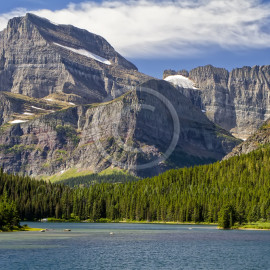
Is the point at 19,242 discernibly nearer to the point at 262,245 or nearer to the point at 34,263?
the point at 34,263

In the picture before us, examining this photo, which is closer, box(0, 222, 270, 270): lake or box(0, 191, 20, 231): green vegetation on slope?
box(0, 222, 270, 270): lake

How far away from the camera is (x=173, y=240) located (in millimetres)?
157375

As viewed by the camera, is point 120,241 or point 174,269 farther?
point 120,241

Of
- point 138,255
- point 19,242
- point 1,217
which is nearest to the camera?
point 138,255

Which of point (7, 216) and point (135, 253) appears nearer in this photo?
point (135, 253)

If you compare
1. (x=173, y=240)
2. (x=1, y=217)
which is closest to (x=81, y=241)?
(x=173, y=240)

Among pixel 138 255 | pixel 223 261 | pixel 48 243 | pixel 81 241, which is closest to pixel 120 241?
pixel 81 241

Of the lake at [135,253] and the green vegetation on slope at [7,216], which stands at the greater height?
the green vegetation on slope at [7,216]

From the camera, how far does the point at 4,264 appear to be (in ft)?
337

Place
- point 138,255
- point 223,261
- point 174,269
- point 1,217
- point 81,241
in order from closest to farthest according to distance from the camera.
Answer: point 174,269 < point 223,261 < point 138,255 < point 81,241 < point 1,217

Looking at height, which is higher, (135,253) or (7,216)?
(7,216)

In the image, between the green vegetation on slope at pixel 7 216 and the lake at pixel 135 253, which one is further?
the green vegetation on slope at pixel 7 216

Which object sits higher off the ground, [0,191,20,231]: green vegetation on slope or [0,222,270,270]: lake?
[0,191,20,231]: green vegetation on slope

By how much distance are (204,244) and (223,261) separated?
3113 cm
